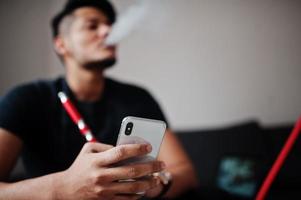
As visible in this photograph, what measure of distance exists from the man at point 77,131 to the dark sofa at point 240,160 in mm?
348

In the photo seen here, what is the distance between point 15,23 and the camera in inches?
52.5

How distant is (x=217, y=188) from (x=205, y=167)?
11cm

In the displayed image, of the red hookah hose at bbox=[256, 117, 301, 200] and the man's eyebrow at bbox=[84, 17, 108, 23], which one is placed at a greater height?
the man's eyebrow at bbox=[84, 17, 108, 23]

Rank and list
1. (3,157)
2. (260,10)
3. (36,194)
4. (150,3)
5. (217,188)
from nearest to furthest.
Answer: (36,194), (3,157), (150,3), (217,188), (260,10)

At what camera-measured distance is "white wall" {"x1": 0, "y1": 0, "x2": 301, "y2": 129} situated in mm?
1468

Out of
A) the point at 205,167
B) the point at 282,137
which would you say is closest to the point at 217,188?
the point at 205,167

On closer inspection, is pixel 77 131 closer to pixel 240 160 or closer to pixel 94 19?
pixel 94 19

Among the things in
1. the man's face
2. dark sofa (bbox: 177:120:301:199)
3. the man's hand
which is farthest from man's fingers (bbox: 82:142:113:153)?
dark sofa (bbox: 177:120:301:199)

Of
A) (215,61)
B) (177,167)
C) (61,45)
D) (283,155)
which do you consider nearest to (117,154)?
(283,155)

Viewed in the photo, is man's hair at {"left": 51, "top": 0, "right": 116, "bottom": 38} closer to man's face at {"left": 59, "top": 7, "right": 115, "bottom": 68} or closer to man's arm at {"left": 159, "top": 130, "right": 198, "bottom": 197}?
man's face at {"left": 59, "top": 7, "right": 115, "bottom": 68}

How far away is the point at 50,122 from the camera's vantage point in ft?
2.63

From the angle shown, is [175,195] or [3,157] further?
[175,195]

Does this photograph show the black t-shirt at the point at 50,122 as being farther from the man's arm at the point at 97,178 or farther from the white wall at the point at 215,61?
the white wall at the point at 215,61

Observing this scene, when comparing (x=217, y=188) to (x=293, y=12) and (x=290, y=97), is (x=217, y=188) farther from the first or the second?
(x=293, y=12)
